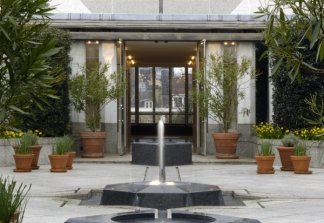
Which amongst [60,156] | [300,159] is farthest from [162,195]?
[300,159]

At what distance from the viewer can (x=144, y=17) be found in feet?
71.2

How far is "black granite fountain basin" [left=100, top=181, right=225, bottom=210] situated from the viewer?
10391mm

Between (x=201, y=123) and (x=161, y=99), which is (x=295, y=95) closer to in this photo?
(x=201, y=123)

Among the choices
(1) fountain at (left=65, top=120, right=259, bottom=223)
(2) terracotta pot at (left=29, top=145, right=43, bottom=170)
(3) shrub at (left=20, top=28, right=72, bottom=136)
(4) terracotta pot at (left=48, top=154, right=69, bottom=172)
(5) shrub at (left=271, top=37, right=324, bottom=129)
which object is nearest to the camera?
(1) fountain at (left=65, top=120, right=259, bottom=223)

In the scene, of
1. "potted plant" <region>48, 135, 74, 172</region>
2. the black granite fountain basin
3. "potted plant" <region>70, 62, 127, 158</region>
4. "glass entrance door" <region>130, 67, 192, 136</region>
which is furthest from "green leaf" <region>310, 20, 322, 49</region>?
"glass entrance door" <region>130, 67, 192, 136</region>

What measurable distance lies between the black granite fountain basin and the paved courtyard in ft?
0.65

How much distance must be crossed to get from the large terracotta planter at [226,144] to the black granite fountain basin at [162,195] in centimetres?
911

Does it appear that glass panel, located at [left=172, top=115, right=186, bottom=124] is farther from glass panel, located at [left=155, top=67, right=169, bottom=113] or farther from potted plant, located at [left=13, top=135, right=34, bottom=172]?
potted plant, located at [left=13, top=135, right=34, bottom=172]

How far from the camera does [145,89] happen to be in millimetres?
34969

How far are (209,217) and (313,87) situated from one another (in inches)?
548

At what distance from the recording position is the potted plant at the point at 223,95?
20.8m

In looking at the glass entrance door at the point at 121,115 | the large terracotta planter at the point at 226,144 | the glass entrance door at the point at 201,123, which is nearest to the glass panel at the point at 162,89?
the glass entrance door at the point at 201,123

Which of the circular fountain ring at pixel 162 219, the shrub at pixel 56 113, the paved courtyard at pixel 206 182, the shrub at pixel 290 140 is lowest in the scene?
the paved courtyard at pixel 206 182

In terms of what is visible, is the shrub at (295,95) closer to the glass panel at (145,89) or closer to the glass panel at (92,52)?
the glass panel at (92,52)
